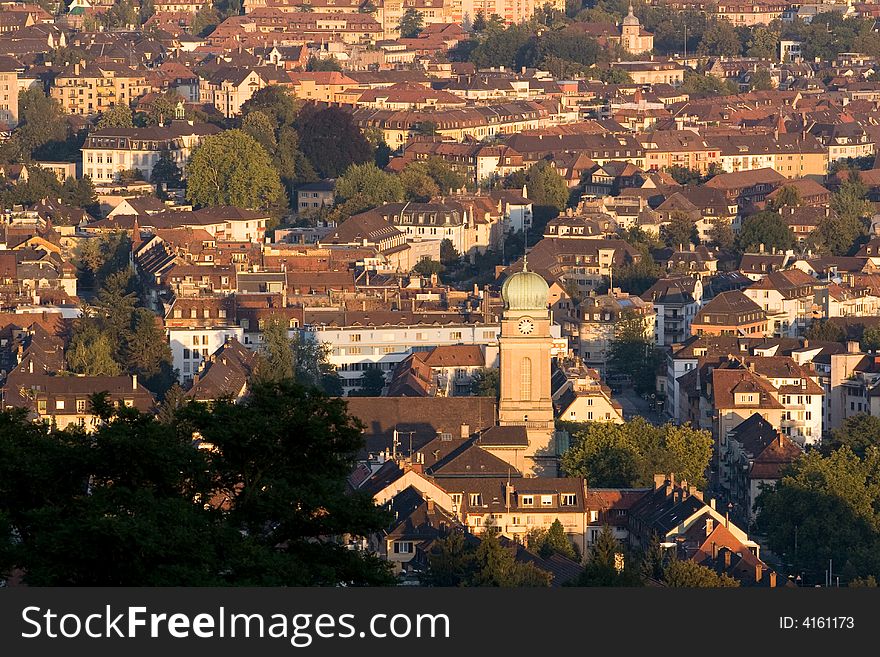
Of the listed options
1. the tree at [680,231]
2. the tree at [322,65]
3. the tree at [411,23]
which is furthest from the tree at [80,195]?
the tree at [411,23]

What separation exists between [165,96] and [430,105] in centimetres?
1032

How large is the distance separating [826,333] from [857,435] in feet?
48.9

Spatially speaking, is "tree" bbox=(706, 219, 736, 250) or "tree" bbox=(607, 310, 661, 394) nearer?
"tree" bbox=(607, 310, 661, 394)

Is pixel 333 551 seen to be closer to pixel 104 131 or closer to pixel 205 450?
pixel 205 450

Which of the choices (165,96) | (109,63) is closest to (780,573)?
(165,96)

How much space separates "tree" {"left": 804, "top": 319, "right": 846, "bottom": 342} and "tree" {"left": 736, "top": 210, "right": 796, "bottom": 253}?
1382 cm

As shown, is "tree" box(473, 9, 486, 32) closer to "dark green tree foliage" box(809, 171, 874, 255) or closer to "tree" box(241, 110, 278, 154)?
"tree" box(241, 110, 278, 154)

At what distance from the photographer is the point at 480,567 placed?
34750mm

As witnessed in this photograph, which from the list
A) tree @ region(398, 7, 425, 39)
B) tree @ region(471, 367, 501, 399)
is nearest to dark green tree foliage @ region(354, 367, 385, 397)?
Answer: tree @ region(471, 367, 501, 399)

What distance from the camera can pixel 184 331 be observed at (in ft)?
203

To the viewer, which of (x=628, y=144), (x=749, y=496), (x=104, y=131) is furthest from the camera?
(x=628, y=144)

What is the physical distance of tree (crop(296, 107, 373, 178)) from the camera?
90188 millimetres

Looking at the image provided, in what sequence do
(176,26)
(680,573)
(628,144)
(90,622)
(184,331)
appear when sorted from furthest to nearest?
(176,26) → (628,144) → (184,331) → (680,573) → (90,622)

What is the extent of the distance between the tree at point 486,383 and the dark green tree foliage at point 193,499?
30141mm
